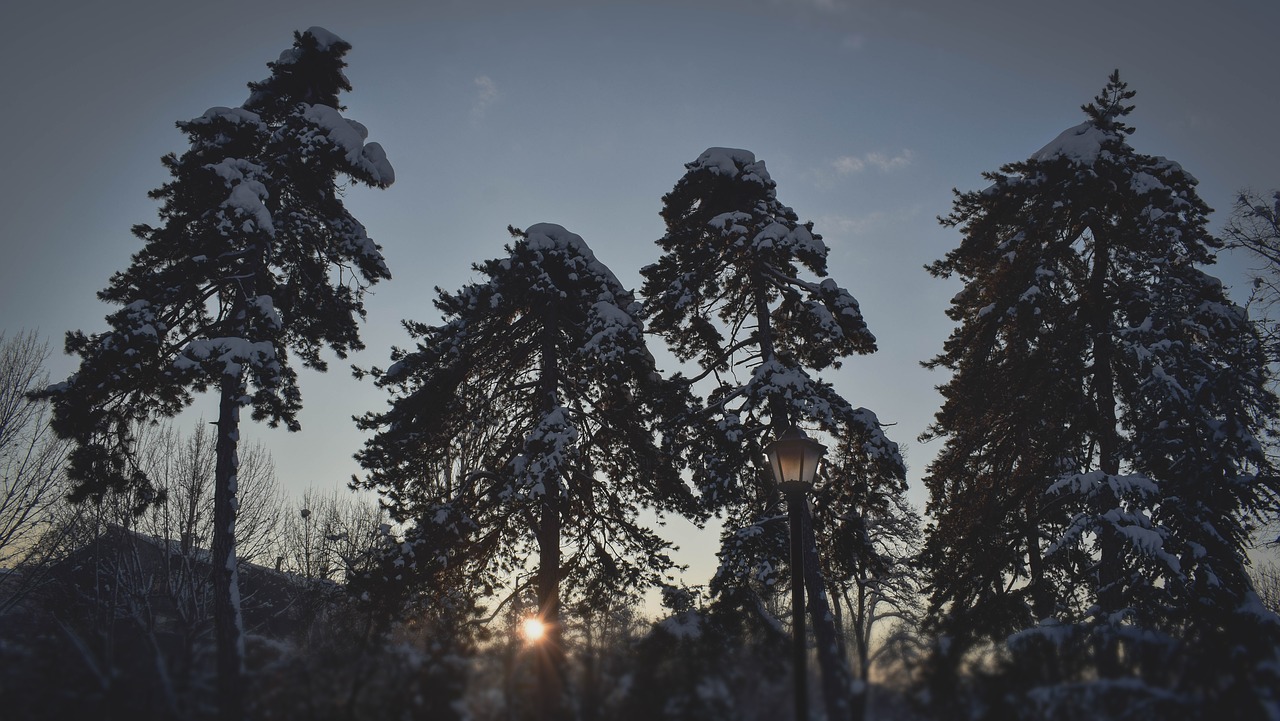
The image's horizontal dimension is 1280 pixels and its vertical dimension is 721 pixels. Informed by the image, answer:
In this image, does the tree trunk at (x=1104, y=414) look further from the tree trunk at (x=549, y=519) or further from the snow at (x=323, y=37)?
the snow at (x=323, y=37)

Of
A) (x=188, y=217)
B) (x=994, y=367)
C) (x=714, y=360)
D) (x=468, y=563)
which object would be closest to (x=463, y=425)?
(x=468, y=563)

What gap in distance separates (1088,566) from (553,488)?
34.1 feet

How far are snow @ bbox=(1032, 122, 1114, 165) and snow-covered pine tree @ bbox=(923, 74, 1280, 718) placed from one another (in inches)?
1.8

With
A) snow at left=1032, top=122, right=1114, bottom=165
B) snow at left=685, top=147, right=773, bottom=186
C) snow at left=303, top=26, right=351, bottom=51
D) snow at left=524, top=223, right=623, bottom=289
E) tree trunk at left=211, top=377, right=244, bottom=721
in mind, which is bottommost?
tree trunk at left=211, top=377, right=244, bottom=721

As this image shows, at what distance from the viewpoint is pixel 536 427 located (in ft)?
41.6

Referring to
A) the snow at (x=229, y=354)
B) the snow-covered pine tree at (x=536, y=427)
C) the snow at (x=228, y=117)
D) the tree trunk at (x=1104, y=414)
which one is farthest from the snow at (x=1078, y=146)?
the snow at (x=228, y=117)

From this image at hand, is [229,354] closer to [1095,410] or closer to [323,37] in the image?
[323,37]

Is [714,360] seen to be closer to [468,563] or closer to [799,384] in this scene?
[799,384]

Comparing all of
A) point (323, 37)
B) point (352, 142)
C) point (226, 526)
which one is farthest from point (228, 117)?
point (226, 526)

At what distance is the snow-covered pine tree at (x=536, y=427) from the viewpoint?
12922 millimetres

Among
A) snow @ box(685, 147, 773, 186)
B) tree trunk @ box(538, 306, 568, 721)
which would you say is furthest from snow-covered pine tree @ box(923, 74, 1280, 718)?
tree trunk @ box(538, 306, 568, 721)

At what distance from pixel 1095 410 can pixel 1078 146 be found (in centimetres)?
563

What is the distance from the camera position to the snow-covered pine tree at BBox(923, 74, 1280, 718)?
11.2 metres

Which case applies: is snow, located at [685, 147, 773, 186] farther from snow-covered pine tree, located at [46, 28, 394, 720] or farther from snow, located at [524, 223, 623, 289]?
snow-covered pine tree, located at [46, 28, 394, 720]
